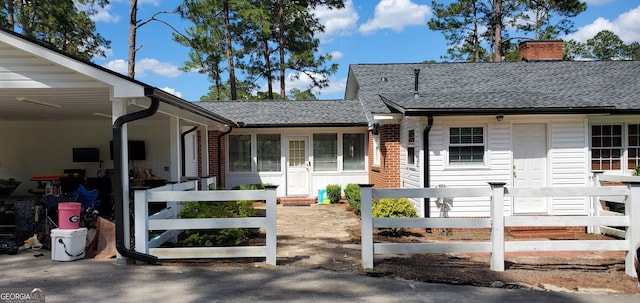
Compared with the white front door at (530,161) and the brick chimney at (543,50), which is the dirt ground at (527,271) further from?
the brick chimney at (543,50)

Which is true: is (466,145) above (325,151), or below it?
above

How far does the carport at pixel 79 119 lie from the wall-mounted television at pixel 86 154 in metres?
0.11

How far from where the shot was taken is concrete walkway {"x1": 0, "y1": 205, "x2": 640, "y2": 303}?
4.69m

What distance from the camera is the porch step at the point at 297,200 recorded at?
14.0m

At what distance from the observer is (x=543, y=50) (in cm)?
1499

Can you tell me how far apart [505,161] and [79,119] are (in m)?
10.5

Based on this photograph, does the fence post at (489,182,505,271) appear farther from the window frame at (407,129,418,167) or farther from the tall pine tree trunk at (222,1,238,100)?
the tall pine tree trunk at (222,1,238,100)

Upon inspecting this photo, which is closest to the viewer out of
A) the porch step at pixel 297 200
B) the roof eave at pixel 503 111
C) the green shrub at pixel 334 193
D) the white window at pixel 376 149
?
the roof eave at pixel 503 111

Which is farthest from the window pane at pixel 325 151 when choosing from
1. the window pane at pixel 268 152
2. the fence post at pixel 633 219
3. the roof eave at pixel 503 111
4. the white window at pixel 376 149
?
the fence post at pixel 633 219

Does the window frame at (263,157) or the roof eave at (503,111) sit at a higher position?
the roof eave at (503,111)

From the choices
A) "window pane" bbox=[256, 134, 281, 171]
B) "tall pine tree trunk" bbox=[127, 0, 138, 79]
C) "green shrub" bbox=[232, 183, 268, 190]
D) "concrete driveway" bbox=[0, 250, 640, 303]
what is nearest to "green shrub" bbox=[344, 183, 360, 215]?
"window pane" bbox=[256, 134, 281, 171]

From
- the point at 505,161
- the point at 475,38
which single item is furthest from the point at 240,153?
the point at 475,38

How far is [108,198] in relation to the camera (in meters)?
9.46

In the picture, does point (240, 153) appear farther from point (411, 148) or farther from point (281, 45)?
point (281, 45)
